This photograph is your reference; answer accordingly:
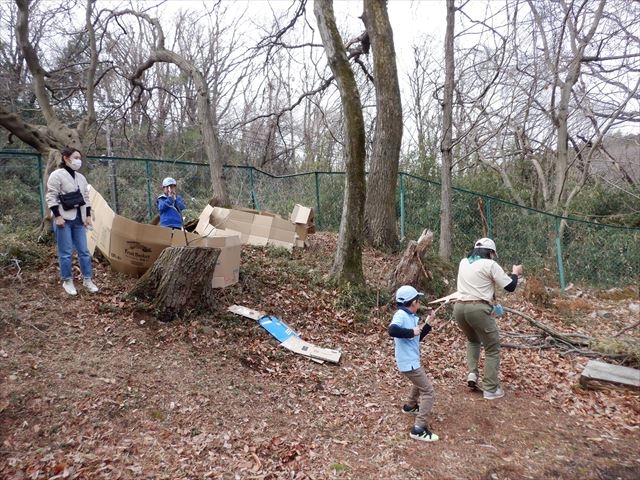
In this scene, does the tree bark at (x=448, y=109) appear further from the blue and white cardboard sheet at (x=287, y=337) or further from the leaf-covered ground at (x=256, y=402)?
the blue and white cardboard sheet at (x=287, y=337)

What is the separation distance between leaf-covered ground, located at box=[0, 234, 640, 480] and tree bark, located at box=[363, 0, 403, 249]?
3168mm

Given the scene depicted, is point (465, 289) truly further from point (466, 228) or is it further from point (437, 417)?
point (466, 228)

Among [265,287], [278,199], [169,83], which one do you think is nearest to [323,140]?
[169,83]

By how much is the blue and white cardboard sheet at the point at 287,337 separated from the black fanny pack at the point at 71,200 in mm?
2146

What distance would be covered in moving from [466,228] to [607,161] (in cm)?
780

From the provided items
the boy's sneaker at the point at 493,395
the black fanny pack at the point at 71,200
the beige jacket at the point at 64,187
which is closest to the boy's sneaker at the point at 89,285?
the beige jacket at the point at 64,187

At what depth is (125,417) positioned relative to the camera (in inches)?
148

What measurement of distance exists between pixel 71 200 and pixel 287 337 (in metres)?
2.95

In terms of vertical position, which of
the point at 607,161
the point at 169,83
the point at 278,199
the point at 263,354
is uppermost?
the point at 169,83

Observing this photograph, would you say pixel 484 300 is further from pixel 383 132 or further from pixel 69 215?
pixel 383 132

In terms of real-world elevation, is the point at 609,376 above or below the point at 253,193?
below

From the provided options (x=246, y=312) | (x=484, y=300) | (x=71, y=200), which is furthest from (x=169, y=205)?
(x=484, y=300)

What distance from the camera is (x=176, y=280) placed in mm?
5359

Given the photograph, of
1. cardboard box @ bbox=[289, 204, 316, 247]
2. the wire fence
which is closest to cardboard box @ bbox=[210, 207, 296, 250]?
cardboard box @ bbox=[289, 204, 316, 247]
